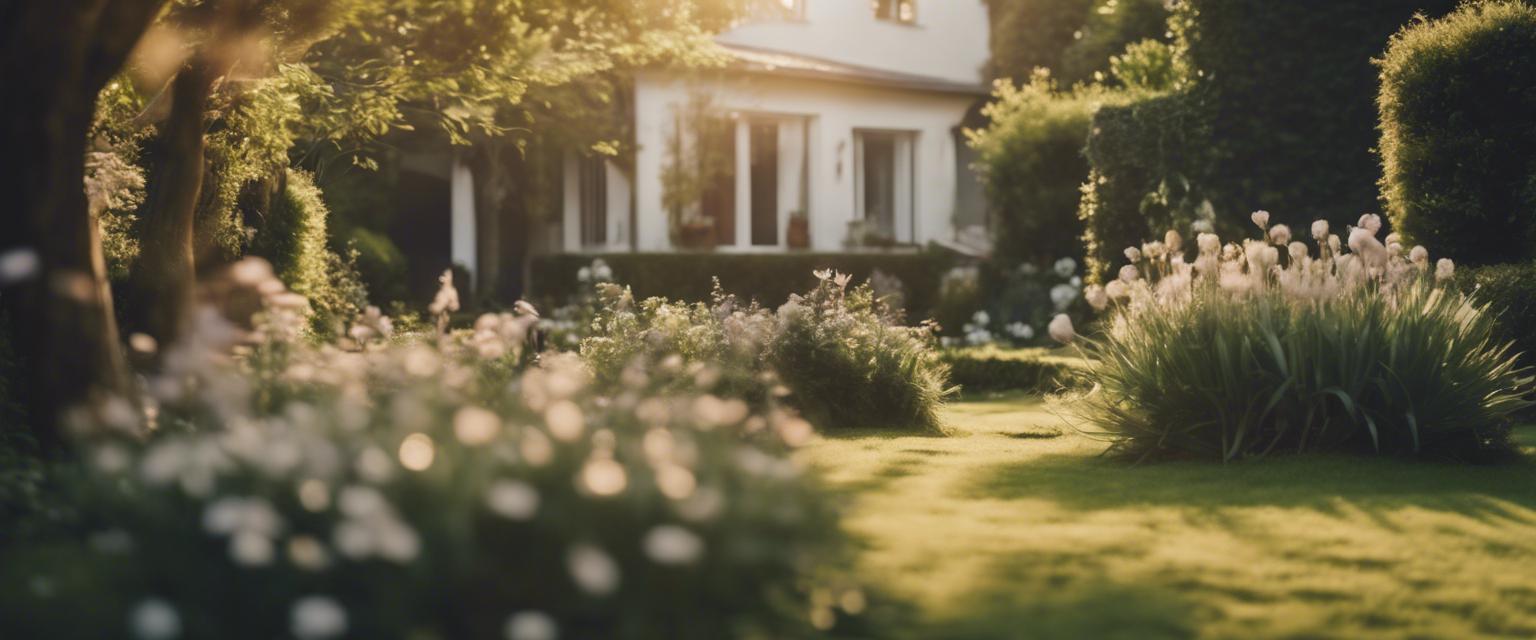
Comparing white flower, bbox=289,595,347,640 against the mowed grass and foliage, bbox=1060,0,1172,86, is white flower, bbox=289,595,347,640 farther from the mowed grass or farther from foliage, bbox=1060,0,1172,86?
foliage, bbox=1060,0,1172,86

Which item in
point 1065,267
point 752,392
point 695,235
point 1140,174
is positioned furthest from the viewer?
point 695,235

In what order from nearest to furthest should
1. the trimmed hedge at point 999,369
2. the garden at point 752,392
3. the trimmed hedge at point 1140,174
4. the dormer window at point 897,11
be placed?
1. the garden at point 752,392
2. the trimmed hedge at point 999,369
3. the trimmed hedge at point 1140,174
4. the dormer window at point 897,11

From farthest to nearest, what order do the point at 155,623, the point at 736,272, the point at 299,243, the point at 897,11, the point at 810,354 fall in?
the point at 897,11 < the point at 736,272 < the point at 299,243 < the point at 810,354 < the point at 155,623

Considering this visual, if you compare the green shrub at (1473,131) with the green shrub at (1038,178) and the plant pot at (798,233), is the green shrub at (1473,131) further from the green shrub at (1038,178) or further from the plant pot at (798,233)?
the plant pot at (798,233)

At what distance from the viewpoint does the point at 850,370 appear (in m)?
10.7

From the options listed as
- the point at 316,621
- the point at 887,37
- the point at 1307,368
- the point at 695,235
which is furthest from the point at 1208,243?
the point at 887,37

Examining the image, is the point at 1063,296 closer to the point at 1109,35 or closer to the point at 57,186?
the point at 1109,35

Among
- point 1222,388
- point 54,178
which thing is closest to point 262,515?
point 54,178

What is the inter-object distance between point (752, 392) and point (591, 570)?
7.24m

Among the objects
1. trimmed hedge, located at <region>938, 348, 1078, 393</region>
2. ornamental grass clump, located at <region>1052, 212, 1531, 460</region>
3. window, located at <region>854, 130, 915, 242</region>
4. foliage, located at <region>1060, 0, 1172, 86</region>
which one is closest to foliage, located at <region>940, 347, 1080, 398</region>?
trimmed hedge, located at <region>938, 348, 1078, 393</region>

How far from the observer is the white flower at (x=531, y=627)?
293 centimetres

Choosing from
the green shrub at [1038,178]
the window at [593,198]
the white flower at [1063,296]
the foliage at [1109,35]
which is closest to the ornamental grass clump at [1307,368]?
the white flower at [1063,296]

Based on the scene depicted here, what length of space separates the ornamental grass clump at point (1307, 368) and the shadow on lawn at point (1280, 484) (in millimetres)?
252

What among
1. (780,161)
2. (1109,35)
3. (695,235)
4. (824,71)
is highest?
(1109,35)
